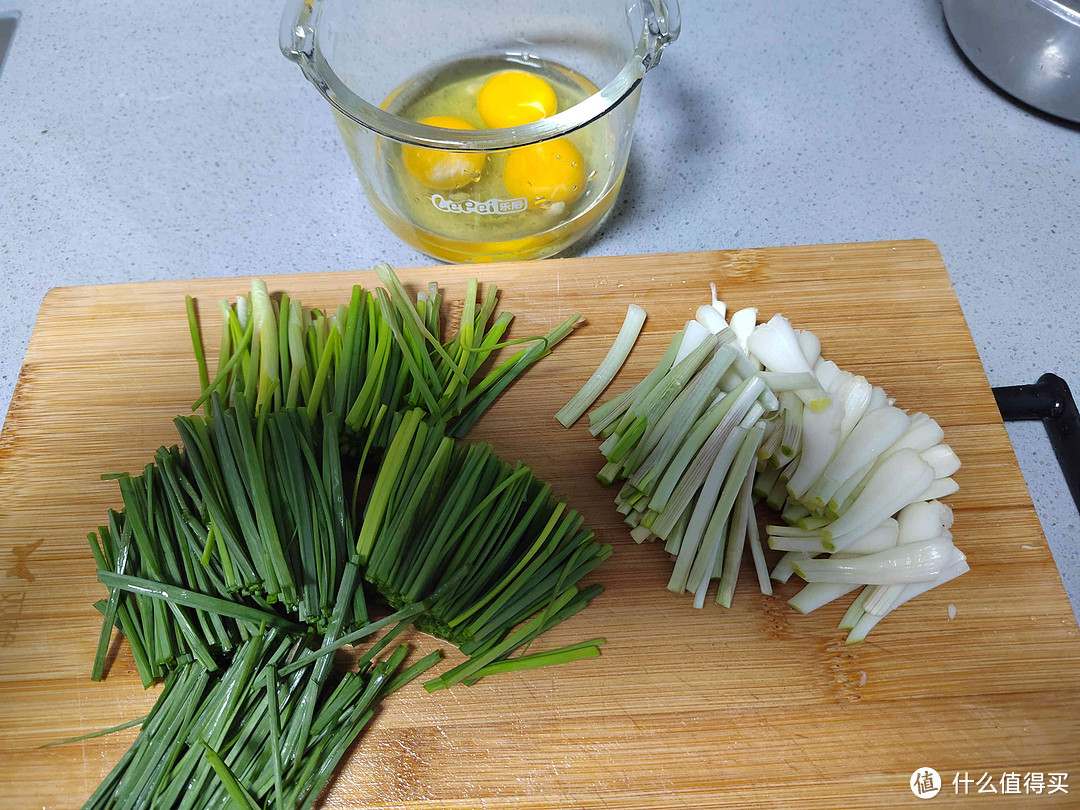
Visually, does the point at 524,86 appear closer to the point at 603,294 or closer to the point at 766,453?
the point at 603,294

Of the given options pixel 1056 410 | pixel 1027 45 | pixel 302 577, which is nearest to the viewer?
pixel 302 577

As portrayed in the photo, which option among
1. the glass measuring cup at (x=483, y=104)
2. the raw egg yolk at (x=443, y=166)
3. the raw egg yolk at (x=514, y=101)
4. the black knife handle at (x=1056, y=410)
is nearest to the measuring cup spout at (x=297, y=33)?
the glass measuring cup at (x=483, y=104)

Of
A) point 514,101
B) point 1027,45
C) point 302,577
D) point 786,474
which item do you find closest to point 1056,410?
point 786,474

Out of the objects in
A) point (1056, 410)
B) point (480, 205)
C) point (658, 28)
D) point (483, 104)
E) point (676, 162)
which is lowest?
point (1056, 410)

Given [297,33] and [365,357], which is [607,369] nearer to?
[365,357]

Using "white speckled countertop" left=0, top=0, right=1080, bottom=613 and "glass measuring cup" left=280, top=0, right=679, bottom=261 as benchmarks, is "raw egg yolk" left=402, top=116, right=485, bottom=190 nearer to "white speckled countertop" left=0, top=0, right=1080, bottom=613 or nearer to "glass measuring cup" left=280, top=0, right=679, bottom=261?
"glass measuring cup" left=280, top=0, right=679, bottom=261

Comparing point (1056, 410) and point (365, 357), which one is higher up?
point (365, 357)

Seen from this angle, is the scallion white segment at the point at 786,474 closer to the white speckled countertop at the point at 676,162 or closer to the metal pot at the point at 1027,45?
the white speckled countertop at the point at 676,162

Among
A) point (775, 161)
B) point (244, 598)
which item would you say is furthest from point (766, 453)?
point (775, 161)
